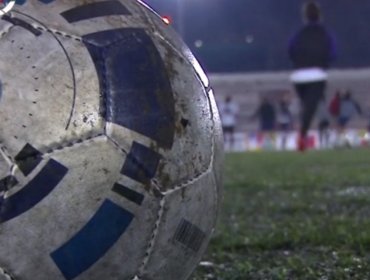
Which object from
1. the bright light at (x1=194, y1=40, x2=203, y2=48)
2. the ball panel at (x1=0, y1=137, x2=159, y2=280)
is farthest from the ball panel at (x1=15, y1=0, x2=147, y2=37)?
the bright light at (x1=194, y1=40, x2=203, y2=48)

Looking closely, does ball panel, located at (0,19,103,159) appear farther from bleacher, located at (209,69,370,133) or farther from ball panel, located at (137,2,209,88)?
bleacher, located at (209,69,370,133)

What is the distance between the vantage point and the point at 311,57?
27.2 feet

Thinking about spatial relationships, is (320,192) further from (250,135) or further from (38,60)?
(250,135)

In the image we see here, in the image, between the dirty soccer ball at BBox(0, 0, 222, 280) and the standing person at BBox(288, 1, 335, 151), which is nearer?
the dirty soccer ball at BBox(0, 0, 222, 280)

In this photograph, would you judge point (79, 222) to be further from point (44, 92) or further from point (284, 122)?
point (284, 122)

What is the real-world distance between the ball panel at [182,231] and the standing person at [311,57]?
6.78 m

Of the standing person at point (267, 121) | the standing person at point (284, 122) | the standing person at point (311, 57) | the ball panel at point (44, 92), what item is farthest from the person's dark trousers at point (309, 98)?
the standing person at point (267, 121)

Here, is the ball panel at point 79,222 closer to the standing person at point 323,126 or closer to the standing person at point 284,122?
the standing person at point 323,126

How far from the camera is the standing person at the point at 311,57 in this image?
27.0 ft

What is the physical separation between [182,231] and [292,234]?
1.38m

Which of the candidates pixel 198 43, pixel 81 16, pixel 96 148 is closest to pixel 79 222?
pixel 96 148

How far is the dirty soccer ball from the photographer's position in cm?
130

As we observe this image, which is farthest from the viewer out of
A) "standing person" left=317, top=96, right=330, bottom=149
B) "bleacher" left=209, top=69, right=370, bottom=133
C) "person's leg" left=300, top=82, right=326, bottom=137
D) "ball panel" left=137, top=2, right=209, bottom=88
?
"bleacher" left=209, top=69, right=370, bottom=133

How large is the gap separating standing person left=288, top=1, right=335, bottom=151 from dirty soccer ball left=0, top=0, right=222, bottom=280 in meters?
6.84
